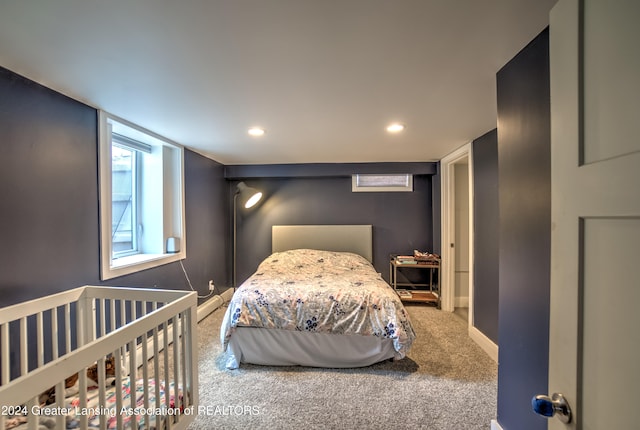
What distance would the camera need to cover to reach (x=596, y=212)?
547 mm

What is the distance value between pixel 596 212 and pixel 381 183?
345 cm

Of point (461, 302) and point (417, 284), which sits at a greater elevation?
point (417, 284)

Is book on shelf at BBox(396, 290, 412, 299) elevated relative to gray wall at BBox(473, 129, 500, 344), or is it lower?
lower

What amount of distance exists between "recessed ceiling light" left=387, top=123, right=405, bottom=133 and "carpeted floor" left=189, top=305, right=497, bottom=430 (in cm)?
204

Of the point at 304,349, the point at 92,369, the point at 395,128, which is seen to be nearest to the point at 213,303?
the point at 304,349

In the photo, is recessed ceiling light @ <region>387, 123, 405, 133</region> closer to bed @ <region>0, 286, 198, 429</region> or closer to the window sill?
bed @ <region>0, 286, 198, 429</region>

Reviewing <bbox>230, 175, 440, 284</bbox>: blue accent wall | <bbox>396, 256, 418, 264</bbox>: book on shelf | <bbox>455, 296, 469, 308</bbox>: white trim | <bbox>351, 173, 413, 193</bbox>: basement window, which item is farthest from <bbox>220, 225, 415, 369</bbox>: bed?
<bbox>351, 173, 413, 193</bbox>: basement window

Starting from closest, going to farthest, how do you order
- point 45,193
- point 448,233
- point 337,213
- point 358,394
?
point 45,193
point 358,394
point 448,233
point 337,213

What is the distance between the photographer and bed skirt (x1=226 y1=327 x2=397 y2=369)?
2.15 metres

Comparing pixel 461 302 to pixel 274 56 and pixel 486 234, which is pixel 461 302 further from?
pixel 274 56

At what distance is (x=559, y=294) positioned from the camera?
2.11 ft

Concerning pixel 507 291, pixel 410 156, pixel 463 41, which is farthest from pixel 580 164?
pixel 410 156

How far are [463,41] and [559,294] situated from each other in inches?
42.9

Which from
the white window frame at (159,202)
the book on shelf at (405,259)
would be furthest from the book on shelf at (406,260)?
the white window frame at (159,202)
